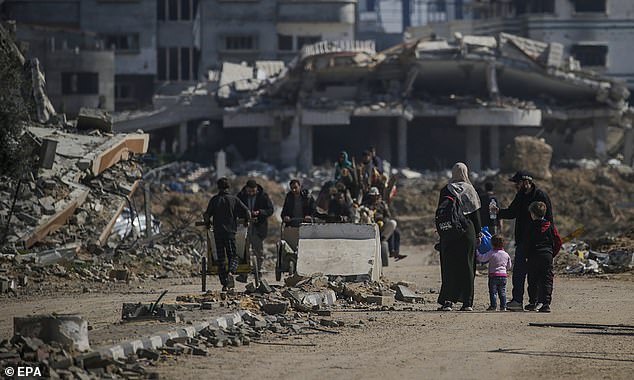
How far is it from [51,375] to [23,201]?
15391mm

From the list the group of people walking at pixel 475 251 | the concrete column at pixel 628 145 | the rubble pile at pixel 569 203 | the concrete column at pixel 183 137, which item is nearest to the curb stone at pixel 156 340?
the group of people walking at pixel 475 251

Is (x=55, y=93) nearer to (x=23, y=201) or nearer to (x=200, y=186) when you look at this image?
(x=200, y=186)

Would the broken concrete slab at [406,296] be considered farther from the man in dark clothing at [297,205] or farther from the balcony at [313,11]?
the balcony at [313,11]

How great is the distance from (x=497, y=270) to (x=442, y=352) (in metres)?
4.50

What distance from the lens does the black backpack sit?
59.8 ft

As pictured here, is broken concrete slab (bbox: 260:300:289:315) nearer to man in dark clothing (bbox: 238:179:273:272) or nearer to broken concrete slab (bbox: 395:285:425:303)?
broken concrete slab (bbox: 395:285:425:303)

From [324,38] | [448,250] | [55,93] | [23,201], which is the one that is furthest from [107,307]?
[324,38]

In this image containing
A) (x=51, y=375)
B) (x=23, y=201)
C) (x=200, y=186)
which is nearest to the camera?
(x=51, y=375)

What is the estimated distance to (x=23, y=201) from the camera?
27.0 m

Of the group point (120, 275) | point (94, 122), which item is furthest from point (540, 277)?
point (94, 122)

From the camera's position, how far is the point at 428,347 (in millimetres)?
14500

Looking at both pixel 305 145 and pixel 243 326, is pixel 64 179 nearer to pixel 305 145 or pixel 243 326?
pixel 243 326

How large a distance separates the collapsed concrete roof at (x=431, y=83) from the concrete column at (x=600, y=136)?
0.70 meters

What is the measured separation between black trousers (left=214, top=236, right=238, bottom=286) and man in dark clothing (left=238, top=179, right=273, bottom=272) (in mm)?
2600
